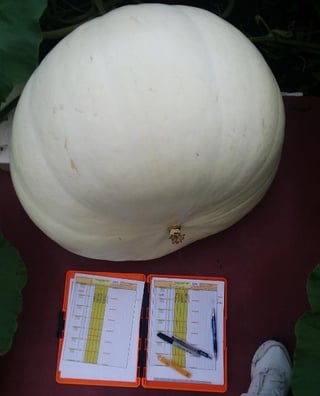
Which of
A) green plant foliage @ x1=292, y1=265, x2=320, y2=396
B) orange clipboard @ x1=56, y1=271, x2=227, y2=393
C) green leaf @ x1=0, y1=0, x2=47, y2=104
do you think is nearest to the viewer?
green plant foliage @ x1=292, y1=265, x2=320, y2=396

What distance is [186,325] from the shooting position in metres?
1.12

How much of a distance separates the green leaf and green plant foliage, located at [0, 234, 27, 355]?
263mm

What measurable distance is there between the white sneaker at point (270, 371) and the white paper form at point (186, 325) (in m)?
0.06

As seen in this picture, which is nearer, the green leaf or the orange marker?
the green leaf

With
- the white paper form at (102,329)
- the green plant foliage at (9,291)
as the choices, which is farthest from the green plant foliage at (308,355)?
the green plant foliage at (9,291)

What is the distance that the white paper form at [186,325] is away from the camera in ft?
3.59

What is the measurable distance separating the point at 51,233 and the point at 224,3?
70 cm

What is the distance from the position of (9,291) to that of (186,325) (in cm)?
33

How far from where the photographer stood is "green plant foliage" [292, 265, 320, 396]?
0.84 metres

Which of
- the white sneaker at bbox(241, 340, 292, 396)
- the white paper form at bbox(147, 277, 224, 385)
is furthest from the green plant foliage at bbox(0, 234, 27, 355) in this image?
the white sneaker at bbox(241, 340, 292, 396)

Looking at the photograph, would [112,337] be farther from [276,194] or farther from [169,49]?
[169,49]

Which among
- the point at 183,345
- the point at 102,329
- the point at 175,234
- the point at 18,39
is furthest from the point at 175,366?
the point at 18,39

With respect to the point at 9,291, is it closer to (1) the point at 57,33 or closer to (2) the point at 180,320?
(2) the point at 180,320

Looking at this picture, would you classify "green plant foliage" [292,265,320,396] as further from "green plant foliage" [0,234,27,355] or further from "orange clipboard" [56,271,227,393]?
"green plant foliage" [0,234,27,355]
